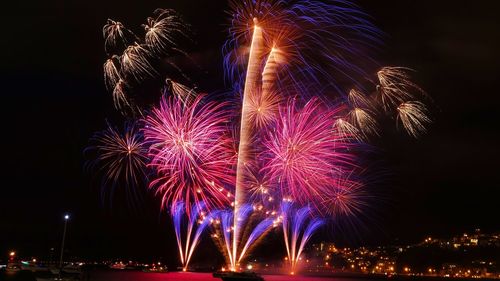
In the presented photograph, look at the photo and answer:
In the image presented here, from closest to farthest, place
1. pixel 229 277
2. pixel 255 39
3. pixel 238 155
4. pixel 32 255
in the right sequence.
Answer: pixel 255 39
pixel 238 155
pixel 229 277
pixel 32 255

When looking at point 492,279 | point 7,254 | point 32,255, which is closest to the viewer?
point 7,254

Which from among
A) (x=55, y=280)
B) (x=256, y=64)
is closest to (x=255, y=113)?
(x=256, y=64)

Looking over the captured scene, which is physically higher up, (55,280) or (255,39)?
(255,39)

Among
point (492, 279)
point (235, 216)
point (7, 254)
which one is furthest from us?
point (492, 279)

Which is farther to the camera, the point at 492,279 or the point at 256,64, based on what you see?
the point at 492,279

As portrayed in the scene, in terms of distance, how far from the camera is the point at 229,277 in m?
62.7

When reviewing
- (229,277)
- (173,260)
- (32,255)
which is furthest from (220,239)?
(173,260)

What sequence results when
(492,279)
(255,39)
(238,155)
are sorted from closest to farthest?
1. (255,39)
2. (238,155)
3. (492,279)

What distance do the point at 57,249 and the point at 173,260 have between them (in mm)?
51690

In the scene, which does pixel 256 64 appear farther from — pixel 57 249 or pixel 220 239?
pixel 57 249

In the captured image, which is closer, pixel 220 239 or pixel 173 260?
pixel 220 239

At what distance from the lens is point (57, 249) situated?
16100 centimetres

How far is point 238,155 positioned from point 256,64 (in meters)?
7.81

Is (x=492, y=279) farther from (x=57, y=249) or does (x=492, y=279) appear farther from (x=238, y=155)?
(x=238, y=155)
